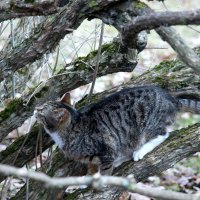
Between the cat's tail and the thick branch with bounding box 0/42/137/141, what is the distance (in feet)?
1.94

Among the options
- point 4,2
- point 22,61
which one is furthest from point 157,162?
point 4,2

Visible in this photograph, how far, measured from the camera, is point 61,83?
187 inches

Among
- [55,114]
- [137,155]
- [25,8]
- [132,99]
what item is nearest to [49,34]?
[25,8]

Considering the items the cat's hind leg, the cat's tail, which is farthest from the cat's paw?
the cat's tail

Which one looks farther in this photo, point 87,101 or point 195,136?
point 87,101

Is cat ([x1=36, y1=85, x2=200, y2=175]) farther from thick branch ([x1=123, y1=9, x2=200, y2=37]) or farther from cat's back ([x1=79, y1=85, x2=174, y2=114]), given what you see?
thick branch ([x1=123, y1=9, x2=200, y2=37])

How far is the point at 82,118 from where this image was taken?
4844 millimetres

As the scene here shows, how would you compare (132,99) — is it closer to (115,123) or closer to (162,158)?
(115,123)

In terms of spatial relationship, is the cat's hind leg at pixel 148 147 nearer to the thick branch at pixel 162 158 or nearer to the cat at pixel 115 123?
the cat at pixel 115 123

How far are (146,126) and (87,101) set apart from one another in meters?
0.67

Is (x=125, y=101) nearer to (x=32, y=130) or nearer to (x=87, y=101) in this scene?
(x=87, y=101)

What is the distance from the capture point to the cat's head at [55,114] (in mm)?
4582

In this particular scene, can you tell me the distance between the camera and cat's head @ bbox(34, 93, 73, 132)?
4582mm

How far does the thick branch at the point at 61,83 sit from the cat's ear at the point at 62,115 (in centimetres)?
19
